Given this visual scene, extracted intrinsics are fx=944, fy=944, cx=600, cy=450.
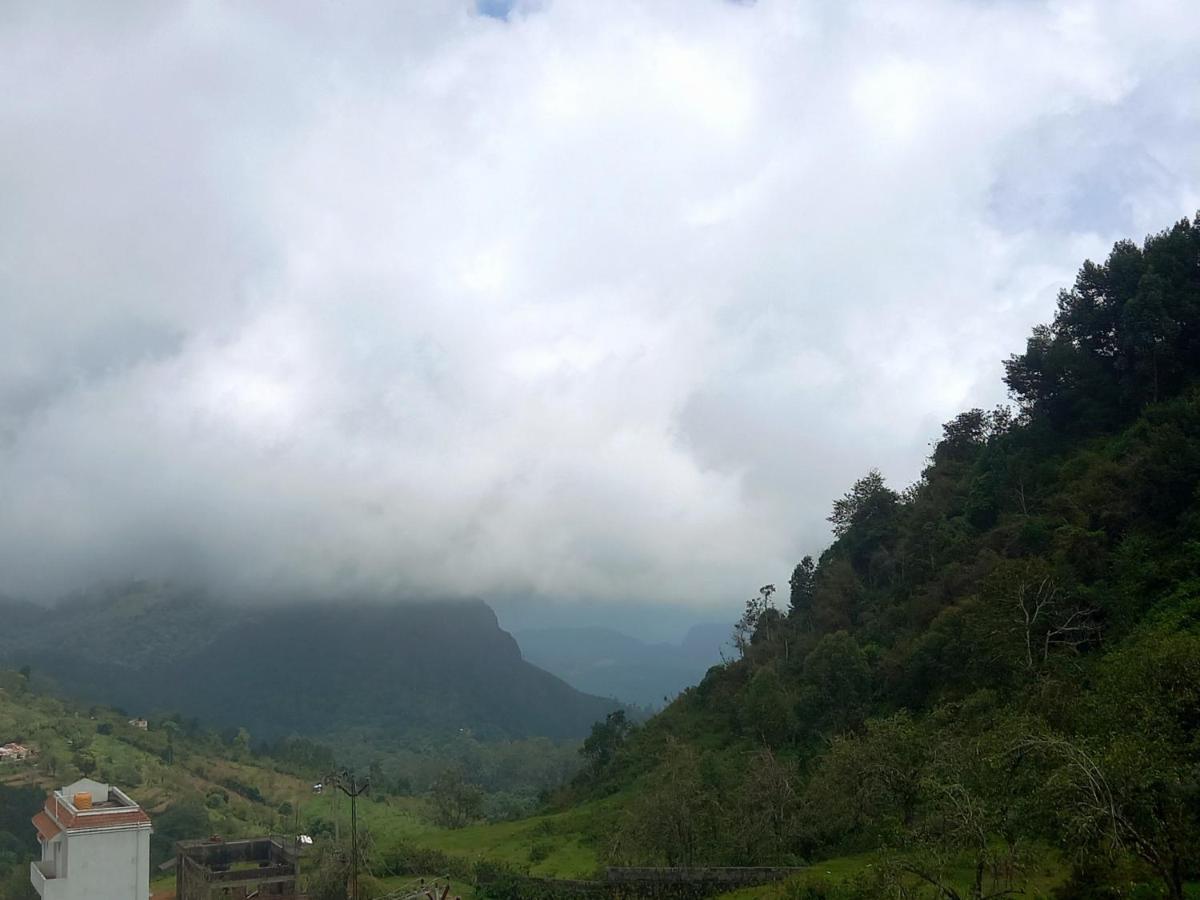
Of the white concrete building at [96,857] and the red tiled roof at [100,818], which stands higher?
the red tiled roof at [100,818]

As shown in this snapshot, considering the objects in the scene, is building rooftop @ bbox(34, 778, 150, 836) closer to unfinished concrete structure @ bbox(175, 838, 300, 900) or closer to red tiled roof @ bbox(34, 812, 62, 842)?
red tiled roof @ bbox(34, 812, 62, 842)

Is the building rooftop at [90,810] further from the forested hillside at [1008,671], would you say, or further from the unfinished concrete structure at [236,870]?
the forested hillside at [1008,671]

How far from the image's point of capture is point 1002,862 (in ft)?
59.9

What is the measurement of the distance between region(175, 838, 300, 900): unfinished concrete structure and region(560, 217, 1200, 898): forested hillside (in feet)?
50.0

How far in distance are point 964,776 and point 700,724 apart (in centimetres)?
3637

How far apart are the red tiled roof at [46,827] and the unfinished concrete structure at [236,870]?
8.07 metres

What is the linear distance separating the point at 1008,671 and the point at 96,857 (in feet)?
95.6

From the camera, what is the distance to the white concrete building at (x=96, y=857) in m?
28.7

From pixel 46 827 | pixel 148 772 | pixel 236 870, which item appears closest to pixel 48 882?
pixel 46 827

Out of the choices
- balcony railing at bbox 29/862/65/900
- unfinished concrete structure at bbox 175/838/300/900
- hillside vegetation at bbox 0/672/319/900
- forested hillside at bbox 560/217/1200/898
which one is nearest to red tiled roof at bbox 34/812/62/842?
balcony railing at bbox 29/862/65/900

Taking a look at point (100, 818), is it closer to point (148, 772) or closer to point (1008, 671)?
point (1008, 671)

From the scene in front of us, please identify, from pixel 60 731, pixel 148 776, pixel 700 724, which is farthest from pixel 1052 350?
pixel 60 731

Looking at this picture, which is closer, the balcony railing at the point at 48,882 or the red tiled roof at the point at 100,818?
the balcony railing at the point at 48,882

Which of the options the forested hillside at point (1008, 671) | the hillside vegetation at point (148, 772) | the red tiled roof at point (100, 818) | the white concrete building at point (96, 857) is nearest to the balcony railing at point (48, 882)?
the white concrete building at point (96, 857)
